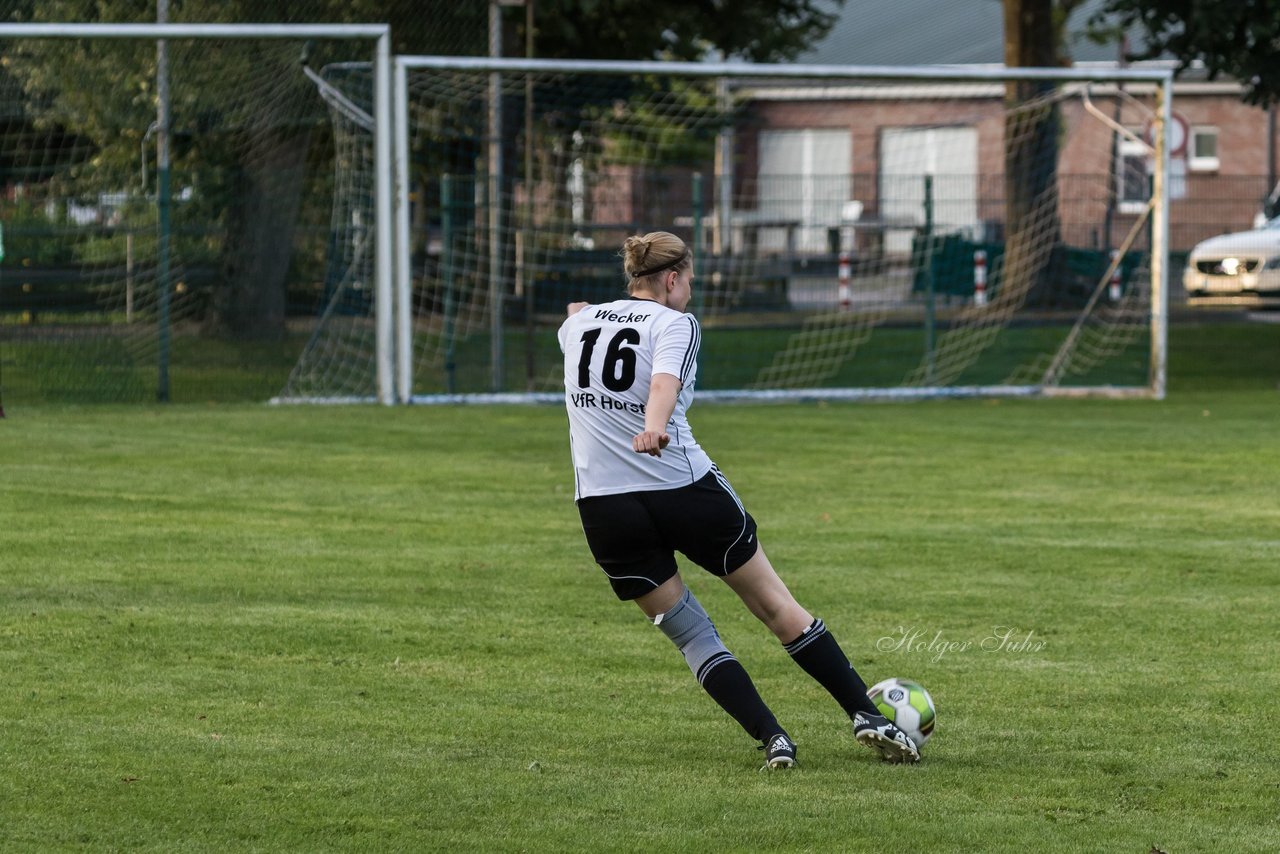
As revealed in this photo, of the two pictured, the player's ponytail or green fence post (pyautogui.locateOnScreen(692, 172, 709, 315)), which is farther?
green fence post (pyautogui.locateOnScreen(692, 172, 709, 315))

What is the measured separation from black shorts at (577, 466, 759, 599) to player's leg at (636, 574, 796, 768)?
0.38 feet

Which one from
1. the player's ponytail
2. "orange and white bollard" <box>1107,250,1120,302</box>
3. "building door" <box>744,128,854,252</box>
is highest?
"building door" <box>744,128,854,252</box>

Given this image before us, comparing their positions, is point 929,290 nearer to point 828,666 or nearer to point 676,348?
point 828,666

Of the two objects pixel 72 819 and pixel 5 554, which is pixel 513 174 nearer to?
pixel 5 554

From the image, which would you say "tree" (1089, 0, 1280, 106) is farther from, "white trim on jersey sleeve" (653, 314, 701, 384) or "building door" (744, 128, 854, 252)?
"white trim on jersey sleeve" (653, 314, 701, 384)

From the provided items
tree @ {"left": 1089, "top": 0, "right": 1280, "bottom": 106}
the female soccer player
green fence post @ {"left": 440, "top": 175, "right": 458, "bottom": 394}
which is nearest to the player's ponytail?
the female soccer player

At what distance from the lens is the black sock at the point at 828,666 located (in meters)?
5.66

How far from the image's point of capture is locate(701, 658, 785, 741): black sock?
561 cm

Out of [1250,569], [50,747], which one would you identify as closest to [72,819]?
[50,747]

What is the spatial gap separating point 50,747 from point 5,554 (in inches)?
153

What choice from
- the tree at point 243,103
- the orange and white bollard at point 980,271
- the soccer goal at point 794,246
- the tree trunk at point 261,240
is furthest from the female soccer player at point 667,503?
the orange and white bollard at point 980,271

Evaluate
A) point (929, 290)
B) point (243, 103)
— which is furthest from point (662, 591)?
point (929, 290)

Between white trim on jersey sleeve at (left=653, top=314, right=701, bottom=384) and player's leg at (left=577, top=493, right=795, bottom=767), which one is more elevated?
white trim on jersey sleeve at (left=653, top=314, right=701, bottom=384)

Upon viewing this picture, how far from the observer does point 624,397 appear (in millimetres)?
5523
